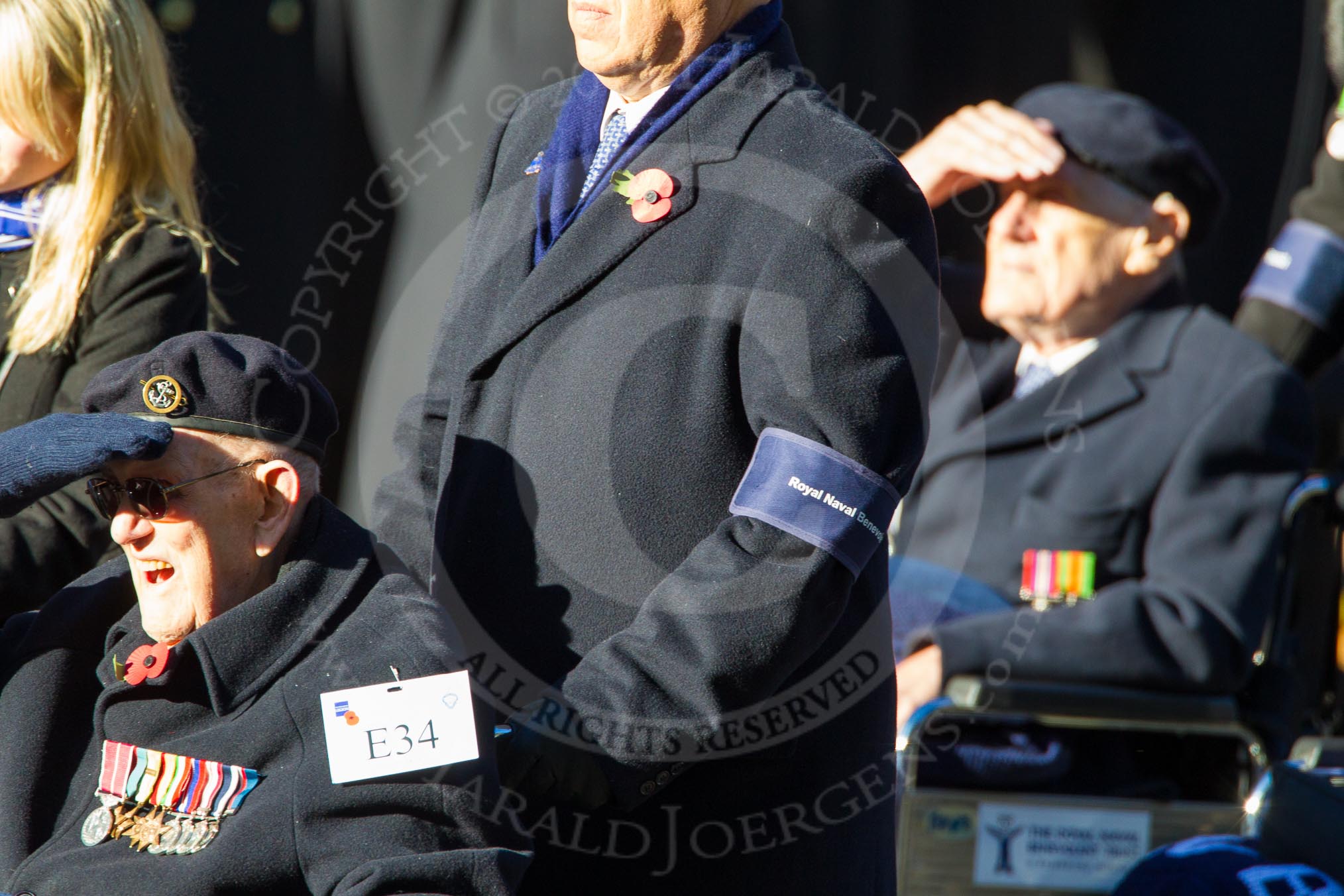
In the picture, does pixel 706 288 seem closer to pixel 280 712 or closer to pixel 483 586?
pixel 483 586

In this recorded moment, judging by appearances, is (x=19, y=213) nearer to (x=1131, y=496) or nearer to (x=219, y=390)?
(x=219, y=390)

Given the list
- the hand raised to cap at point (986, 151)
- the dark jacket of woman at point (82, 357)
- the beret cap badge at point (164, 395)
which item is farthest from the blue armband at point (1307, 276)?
the beret cap badge at point (164, 395)

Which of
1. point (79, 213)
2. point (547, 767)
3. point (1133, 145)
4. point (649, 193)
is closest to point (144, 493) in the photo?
point (547, 767)

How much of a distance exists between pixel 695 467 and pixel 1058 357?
190 cm

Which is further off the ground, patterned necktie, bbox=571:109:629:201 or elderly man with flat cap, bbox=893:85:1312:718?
patterned necktie, bbox=571:109:629:201

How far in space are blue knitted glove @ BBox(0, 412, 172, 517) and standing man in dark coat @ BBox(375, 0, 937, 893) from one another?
A: 0.32m

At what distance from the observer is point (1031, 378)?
3199 millimetres

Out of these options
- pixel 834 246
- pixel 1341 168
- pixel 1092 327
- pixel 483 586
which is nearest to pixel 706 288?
pixel 834 246

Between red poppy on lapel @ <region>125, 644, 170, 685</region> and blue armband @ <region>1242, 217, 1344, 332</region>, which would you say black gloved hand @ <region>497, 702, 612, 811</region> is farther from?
blue armband @ <region>1242, 217, 1344, 332</region>

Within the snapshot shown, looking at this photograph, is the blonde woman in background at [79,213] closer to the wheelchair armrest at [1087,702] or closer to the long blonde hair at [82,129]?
the long blonde hair at [82,129]

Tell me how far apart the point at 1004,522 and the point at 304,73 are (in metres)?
1.79

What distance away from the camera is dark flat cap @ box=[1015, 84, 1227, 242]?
3.14m

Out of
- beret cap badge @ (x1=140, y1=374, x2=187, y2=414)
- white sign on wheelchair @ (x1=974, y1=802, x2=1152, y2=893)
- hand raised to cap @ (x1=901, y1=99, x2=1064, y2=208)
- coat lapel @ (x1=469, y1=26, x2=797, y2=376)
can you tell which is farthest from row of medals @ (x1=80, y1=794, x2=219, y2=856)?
hand raised to cap @ (x1=901, y1=99, x2=1064, y2=208)

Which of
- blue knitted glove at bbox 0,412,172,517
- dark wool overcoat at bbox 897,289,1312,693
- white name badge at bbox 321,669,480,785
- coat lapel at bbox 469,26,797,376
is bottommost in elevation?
dark wool overcoat at bbox 897,289,1312,693
